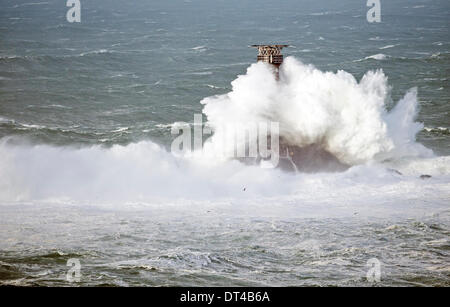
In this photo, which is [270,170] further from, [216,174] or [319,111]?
[319,111]

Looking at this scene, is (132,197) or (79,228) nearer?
(79,228)

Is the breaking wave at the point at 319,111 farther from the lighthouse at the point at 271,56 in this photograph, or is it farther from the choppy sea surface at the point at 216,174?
the lighthouse at the point at 271,56

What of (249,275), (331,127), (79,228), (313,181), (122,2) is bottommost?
(249,275)

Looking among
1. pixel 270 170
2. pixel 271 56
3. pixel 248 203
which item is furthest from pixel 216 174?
pixel 271 56

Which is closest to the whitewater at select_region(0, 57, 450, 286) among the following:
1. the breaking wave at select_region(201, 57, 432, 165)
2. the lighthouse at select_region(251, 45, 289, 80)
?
the breaking wave at select_region(201, 57, 432, 165)

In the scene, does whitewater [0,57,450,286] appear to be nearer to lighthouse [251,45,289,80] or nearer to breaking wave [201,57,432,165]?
breaking wave [201,57,432,165]

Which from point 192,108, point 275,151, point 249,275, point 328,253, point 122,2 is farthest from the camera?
point 122,2

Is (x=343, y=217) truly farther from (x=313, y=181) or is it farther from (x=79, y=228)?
(x=79, y=228)

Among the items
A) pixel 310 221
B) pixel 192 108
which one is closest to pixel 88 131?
pixel 192 108
